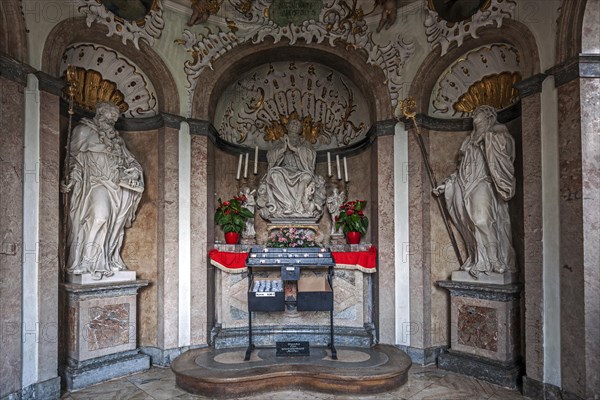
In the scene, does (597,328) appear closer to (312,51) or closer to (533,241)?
(533,241)

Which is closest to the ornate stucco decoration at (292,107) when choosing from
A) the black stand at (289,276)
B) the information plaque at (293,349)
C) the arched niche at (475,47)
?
the arched niche at (475,47)

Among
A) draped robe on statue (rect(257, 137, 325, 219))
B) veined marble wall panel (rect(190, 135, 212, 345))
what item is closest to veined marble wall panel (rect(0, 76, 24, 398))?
veined marble wall panel (rect(190, 135, 212, 345))

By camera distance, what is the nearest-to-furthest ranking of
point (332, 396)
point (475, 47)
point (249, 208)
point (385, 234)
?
point (332, 396)
point (475, 47)
point (385, 234)
point (249, 208)

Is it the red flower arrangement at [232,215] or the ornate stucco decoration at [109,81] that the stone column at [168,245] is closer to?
the ornate stucco decoration at [109,81]

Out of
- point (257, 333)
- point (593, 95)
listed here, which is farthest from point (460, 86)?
point (257, 333)

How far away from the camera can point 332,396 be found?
16.8 feet

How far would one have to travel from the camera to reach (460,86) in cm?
651

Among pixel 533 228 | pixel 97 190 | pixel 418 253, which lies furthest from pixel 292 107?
pixel 533 228

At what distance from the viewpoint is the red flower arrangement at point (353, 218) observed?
6984 mm

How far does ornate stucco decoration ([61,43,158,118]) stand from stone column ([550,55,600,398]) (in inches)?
219

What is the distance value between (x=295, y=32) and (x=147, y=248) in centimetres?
410

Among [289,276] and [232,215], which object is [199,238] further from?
[289,276]

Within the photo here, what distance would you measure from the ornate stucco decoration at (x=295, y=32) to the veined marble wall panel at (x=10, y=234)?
2783mm

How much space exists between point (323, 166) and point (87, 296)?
176 inches
